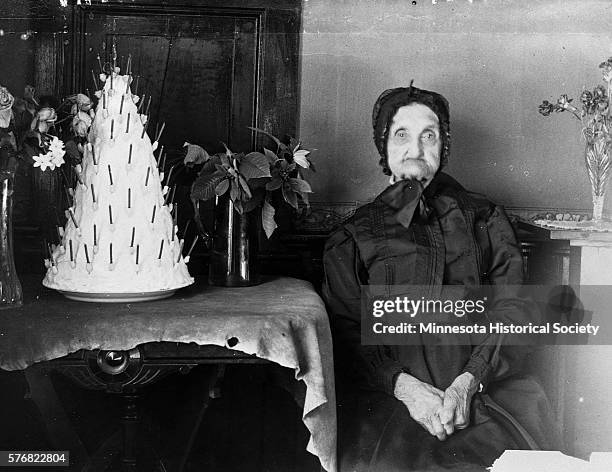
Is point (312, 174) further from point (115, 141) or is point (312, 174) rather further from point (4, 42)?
point (4, 42)

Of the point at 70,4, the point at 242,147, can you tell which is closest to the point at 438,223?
the point at 242,147

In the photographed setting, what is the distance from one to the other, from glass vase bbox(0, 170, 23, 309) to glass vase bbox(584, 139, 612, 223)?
1.03 m

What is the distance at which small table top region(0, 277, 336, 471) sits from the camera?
1.09 m

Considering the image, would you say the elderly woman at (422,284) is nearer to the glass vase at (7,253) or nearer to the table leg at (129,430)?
the table leg at (129,430)

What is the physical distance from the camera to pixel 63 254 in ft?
3.93

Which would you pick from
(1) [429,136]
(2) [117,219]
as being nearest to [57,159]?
(2) [117,219]

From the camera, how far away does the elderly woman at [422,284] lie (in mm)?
1251

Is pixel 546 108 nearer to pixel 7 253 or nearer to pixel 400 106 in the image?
pixel 400 106

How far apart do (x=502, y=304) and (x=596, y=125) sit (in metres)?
0.38

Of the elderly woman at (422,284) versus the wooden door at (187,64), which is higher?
the wooden door at (187,64)

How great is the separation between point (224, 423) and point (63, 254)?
0.46 meters

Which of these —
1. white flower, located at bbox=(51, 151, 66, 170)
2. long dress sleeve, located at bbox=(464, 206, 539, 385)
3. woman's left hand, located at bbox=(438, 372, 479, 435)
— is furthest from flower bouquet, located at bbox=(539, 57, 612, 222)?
white flower, located at bbox=(51, 151, 66, 170)

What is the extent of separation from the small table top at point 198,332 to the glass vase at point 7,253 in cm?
3

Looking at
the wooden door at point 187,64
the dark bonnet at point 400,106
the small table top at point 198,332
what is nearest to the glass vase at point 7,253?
the small table top at point 198,332
